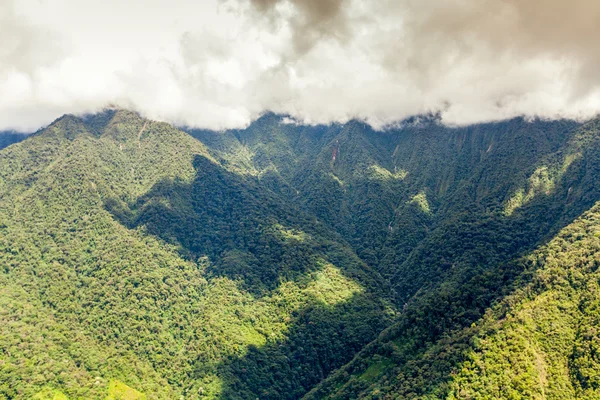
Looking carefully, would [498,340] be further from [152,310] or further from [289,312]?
[152,310]

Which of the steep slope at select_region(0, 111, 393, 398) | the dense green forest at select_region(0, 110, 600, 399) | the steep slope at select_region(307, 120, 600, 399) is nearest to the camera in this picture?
the steep slope at select_region(307, 120, 600, 399)

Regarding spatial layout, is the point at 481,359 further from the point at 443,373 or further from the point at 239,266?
the point at 239,266

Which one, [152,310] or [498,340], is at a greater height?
[152,310]

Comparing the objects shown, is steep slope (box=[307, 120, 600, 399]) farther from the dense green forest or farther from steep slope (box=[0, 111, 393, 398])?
steep slope (box=[0, 111, 393, 398])

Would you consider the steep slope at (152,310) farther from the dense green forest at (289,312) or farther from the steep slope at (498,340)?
the steep slope at (498,340)

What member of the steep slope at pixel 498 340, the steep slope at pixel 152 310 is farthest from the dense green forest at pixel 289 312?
the steep slope at pixel 152 310

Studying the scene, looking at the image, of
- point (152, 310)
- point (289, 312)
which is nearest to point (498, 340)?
point (289, 312)

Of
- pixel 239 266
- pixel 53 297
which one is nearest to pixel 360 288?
pixel 239 266

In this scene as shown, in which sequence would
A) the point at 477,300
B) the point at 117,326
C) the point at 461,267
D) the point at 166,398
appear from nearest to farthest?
the point at 477,300, the point at 166,398, the point at 117,326, the point at 461,267

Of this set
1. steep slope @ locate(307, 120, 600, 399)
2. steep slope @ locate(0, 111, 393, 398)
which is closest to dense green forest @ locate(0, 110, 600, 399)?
steep slope @ locate(307, 120, 600, 399)

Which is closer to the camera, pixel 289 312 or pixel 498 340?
pixel 498 340

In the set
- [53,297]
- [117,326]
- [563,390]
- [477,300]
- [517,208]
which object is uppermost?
[517,208]
